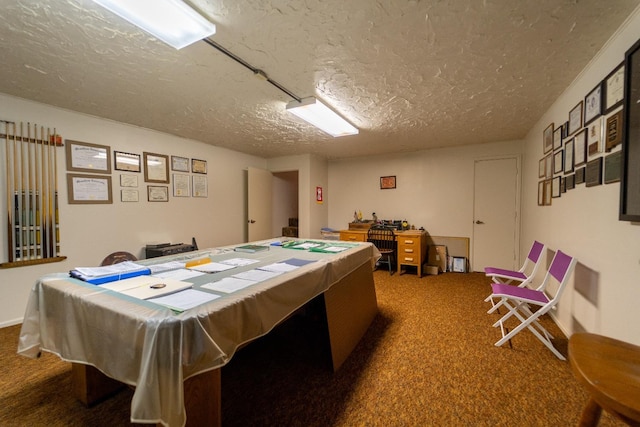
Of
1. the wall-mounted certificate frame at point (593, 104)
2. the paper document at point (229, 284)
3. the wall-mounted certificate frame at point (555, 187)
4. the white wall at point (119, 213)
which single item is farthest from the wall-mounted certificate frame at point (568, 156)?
the white wall at point (119, 213)

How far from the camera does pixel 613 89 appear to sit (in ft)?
5.12

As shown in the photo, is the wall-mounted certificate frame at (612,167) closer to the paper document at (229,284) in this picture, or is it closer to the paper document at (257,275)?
the paper document at (257,275)

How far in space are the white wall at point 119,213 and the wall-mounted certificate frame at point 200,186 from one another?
0.09m

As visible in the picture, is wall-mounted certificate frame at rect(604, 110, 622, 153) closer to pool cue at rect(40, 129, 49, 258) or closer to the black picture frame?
the black picture frame

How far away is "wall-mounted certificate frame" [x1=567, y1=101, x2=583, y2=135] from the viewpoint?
2007 millimetres

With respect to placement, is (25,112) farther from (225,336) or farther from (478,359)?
(478,359)

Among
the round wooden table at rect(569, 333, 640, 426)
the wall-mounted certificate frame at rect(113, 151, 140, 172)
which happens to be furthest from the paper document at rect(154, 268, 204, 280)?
the wall-mounted certificate frame at rect(113, 151, 140, 172)

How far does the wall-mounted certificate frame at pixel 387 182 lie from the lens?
16.4 feet

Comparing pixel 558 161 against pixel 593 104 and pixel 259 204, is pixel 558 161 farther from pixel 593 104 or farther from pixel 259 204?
pixel 259 204

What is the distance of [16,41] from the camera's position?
5.23 ft

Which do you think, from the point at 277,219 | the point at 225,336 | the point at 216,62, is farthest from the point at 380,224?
the point at 225,336

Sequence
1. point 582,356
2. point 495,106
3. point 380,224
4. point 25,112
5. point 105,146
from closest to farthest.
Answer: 1. point 582,356
2. point 25,112
3. point 495,106
4. point 105,146
5. point 380,224

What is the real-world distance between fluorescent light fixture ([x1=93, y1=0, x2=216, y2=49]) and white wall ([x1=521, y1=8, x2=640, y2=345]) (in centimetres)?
243

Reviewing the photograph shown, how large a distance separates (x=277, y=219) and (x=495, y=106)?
4.53 metres
